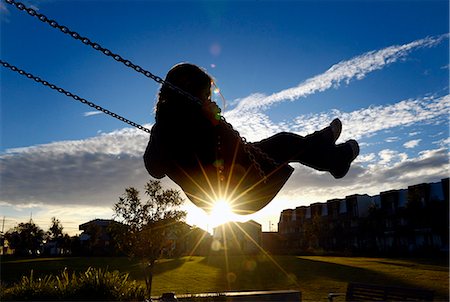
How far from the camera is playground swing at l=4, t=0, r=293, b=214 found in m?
3.17

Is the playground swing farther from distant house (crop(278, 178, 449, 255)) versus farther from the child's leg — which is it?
distant house (crop(278, 178, 449, 255))

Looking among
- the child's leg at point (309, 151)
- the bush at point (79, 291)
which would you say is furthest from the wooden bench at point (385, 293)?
the bush at point (79, 291)

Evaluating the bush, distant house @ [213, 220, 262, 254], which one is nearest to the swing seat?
the bush

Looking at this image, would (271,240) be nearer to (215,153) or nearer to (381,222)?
(381,222)

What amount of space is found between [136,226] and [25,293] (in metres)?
9.13

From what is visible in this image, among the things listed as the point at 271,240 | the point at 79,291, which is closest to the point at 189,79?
the point at 79,291

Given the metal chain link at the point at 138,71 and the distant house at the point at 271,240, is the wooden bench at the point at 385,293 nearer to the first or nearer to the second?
the metal chain link at the point at 138,71

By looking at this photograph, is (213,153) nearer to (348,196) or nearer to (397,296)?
(397,296)

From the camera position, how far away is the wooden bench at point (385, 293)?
307 inches

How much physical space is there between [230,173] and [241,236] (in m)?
73.2

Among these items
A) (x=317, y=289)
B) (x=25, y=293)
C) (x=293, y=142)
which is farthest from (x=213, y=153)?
(x=317, y=289)

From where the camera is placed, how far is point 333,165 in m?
3.65

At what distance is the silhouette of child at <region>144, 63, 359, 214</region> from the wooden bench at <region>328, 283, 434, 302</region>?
5.50 m

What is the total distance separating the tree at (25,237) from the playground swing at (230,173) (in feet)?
266
